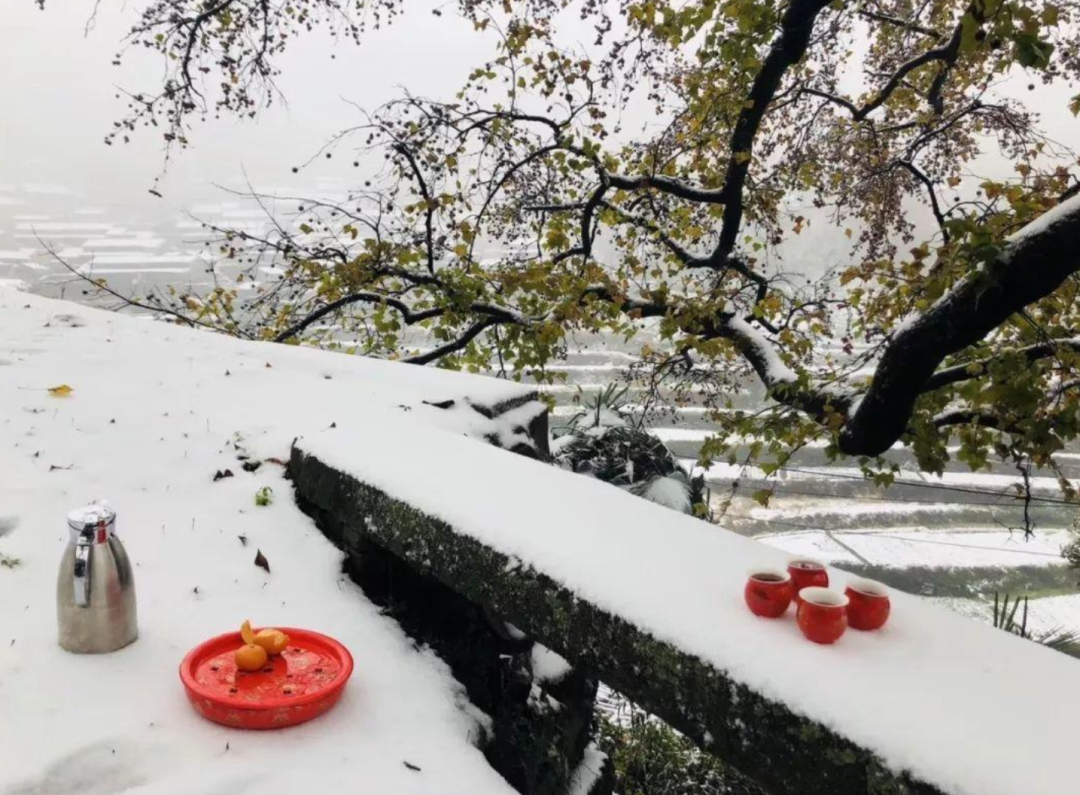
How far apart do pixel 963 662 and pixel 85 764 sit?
1.74 m

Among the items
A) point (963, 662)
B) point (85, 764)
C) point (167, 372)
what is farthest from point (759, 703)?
point (167, 372)

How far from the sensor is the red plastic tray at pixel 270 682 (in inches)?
60.7

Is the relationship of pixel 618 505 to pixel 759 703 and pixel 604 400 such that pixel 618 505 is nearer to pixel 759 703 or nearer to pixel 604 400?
pixel 759 703

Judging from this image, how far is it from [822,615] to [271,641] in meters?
1.23

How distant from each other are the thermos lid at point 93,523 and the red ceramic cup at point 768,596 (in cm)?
150

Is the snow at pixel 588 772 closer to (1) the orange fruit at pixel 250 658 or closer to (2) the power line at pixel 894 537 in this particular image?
(1) the orange fruit at pixel 250 658

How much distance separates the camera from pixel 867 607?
1.51 metres

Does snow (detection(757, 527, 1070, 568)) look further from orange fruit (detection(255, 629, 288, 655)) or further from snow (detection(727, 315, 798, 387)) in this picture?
orange fruit (detection(255, 629, 288, 655))

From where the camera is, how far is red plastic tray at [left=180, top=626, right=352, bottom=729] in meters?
1.54

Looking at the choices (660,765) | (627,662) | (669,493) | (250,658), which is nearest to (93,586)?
(250,658)

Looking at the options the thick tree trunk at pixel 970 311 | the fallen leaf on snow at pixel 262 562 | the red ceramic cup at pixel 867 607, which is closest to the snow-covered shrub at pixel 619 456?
the thick tree trunk at pixel 970 311

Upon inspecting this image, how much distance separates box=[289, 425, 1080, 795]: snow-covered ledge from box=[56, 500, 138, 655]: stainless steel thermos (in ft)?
2.24

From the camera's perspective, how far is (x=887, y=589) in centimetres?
162

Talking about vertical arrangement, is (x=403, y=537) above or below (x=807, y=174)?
below
